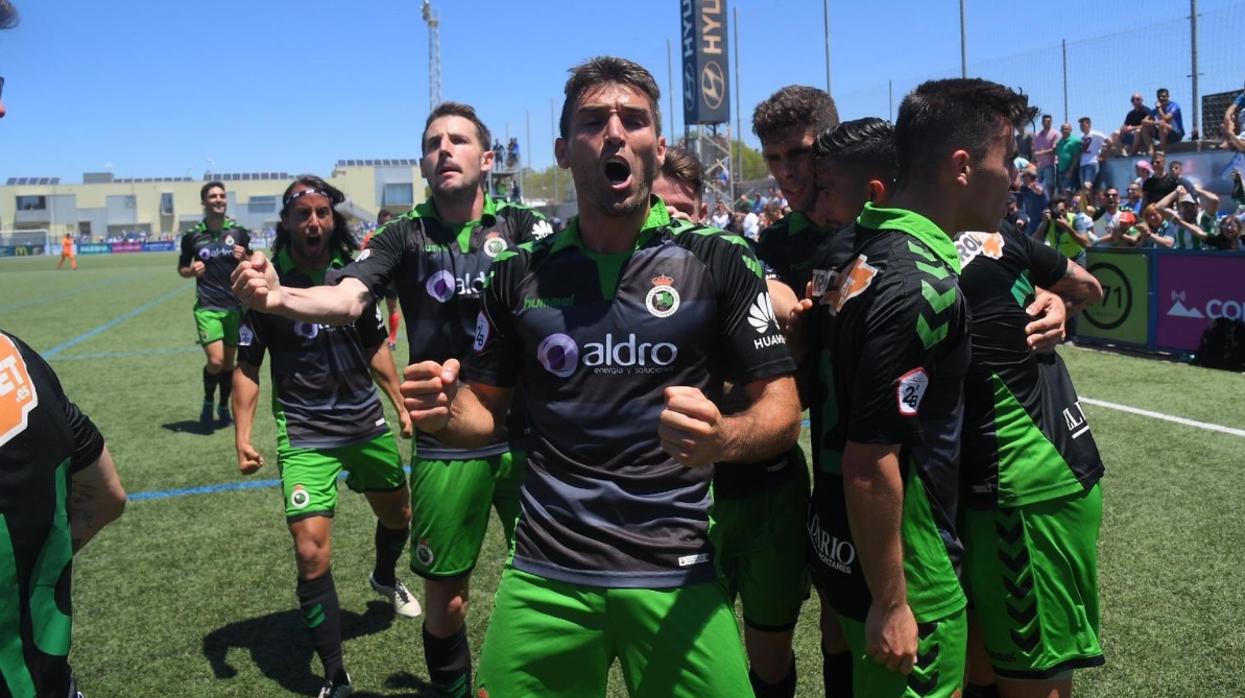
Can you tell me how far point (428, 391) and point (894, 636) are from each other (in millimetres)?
1300

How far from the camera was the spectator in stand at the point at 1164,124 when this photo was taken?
16953 mm

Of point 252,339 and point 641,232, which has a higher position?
point 641,232

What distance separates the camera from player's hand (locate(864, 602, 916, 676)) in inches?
90.1

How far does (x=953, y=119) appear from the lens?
2.48 m

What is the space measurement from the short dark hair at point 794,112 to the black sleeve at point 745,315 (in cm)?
127

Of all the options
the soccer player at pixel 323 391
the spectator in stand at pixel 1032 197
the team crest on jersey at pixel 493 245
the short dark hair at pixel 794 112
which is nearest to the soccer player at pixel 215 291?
the soccer player at pixel 323 391

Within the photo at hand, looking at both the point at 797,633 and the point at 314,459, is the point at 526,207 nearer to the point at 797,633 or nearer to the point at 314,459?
the point at 314,459

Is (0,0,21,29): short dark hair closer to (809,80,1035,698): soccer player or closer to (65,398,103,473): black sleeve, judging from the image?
(65,398,103,473): black sleeve

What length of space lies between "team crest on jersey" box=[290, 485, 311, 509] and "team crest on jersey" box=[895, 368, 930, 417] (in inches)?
123

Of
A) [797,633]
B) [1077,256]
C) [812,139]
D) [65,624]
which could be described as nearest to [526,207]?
[812,139]

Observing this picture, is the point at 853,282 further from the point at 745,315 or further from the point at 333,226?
the point at 333,226

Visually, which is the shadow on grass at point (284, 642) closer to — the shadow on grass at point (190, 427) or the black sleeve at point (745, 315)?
the black sleeve at point (745, 315)

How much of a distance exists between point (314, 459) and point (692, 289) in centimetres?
281

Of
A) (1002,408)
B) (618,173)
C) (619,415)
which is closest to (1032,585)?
(1002,408)
